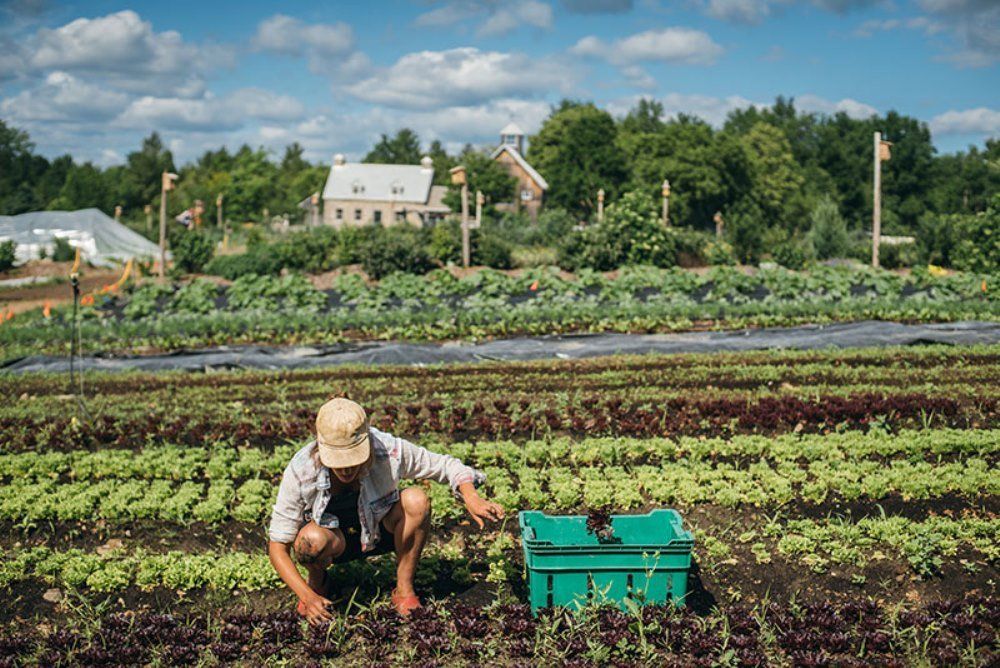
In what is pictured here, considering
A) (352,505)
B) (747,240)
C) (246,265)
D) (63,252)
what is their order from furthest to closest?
1. (63,252)
2. (747,240)
3. (246,265)
4. (352,505)

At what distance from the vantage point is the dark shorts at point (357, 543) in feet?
17.7

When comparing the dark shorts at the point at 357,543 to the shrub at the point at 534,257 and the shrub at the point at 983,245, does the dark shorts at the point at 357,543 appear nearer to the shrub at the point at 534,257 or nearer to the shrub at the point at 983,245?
the shrub at the point at 534,257

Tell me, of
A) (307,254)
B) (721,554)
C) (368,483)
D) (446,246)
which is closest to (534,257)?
(446,246)

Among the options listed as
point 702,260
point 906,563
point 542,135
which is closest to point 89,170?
point 542,135

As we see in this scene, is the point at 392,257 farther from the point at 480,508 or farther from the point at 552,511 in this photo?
the point at 480,508

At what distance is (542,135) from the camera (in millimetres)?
70375

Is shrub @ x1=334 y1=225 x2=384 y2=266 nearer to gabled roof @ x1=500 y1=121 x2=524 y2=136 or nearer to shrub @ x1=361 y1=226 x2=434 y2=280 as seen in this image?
shrub @ x1=361 y1=226 x2=434 y2=280

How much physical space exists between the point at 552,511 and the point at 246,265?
18814 millimetres

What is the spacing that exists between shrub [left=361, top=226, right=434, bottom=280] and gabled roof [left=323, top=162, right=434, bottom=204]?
4186 cm

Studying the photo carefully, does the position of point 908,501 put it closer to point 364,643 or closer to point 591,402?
point 591,402

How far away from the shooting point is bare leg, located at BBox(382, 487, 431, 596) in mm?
5371

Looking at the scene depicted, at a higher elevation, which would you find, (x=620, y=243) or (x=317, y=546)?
(x=620, y=243)

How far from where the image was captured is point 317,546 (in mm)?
5145

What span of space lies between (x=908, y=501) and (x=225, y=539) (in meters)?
5.11
